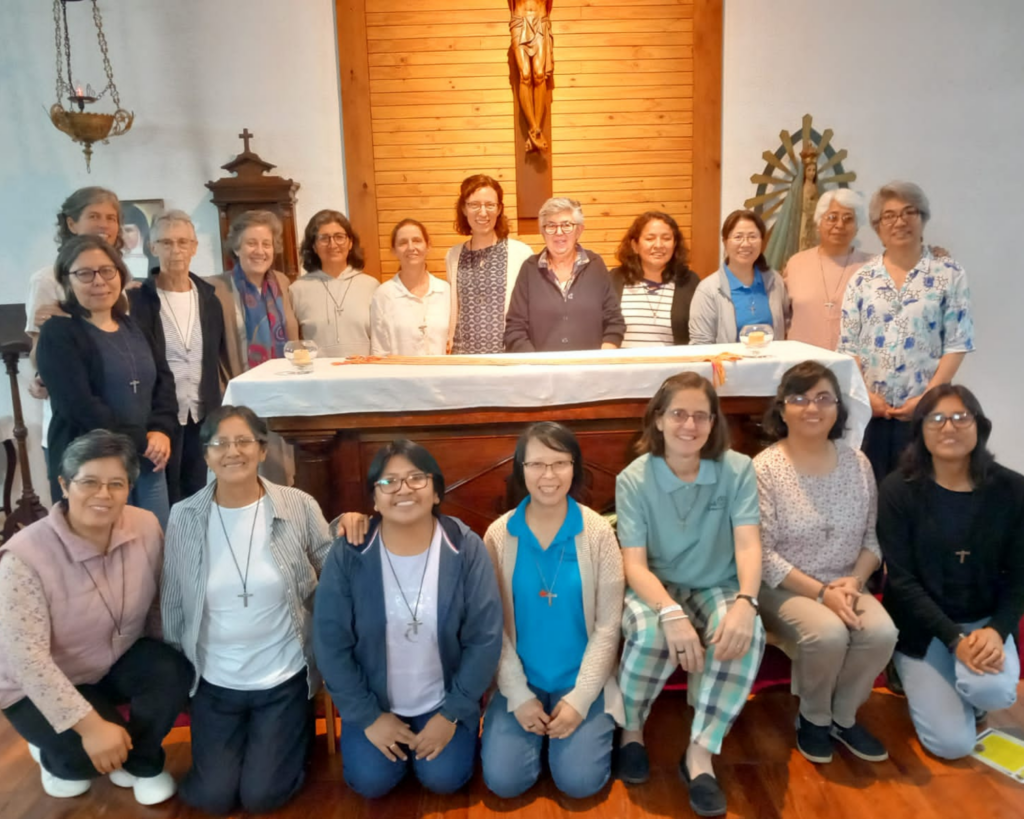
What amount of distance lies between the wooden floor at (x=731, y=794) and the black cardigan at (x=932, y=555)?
0.32 m

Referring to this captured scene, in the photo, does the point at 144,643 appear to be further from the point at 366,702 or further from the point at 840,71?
the point at 840,71

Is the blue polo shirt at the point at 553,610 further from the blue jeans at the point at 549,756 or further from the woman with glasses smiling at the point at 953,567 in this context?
the woman with glasses smiling at the point at 953,567

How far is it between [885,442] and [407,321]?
183cm

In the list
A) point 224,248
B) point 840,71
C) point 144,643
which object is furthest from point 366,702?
point 840,71

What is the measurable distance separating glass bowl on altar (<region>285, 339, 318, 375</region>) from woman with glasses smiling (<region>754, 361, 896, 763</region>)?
136 centimetres

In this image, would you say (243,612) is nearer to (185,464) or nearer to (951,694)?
(185,464)

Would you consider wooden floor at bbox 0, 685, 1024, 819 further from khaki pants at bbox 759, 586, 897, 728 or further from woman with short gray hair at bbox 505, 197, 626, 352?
woman with short gray hair at bbox 505, 197, 626, 352

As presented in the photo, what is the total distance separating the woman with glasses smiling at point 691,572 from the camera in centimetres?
189

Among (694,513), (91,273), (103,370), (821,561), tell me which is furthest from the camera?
Result: (103,370)

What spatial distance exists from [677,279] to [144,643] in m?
2.21

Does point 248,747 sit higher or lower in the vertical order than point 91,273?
lower

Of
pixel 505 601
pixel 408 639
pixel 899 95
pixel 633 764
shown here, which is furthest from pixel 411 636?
pixel 899 95

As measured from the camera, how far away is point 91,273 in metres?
2.31

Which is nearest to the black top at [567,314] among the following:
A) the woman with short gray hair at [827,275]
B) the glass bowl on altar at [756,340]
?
the glass bowl on altar at [756,340]
